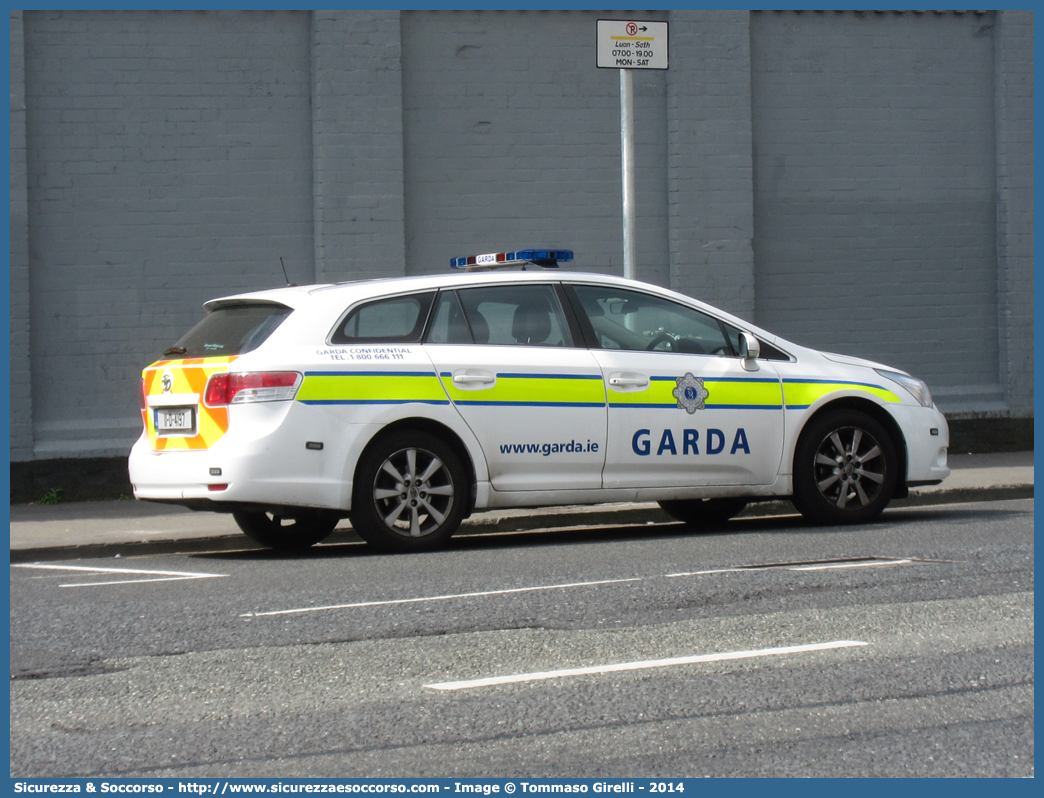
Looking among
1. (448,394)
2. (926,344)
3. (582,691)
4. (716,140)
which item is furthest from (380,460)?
(926,344)

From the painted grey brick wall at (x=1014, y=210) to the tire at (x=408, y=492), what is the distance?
9849mm

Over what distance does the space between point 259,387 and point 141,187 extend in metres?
6.78

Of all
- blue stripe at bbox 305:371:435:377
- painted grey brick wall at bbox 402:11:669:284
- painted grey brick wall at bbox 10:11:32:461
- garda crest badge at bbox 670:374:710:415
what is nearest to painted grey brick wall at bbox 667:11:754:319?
painted grey brick wall at bbox 402:11:669:284

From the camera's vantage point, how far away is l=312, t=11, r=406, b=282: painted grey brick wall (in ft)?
46.7

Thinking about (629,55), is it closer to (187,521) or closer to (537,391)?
(537,391)

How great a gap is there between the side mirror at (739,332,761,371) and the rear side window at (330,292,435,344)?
2198 mm

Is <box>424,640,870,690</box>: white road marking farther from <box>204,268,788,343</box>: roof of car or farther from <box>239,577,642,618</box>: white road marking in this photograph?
<box>204,268,788,343</box>: roof of car

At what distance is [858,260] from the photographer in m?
15.7

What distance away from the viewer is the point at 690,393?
8.98 m

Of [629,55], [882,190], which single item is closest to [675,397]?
[629,55]

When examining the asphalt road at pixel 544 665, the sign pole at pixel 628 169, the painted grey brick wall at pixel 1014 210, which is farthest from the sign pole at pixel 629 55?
the painted grey brick wall at pixel 1014 210

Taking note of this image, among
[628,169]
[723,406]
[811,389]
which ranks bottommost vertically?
[723,406]

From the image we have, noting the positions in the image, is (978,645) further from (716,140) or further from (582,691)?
(716,140)

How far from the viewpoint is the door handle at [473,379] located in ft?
27.6
